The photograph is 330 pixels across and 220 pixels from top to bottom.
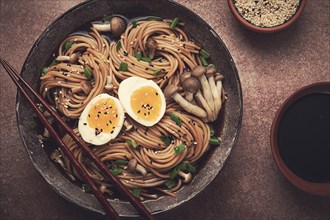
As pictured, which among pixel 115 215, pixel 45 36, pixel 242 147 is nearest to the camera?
pixel 115 215

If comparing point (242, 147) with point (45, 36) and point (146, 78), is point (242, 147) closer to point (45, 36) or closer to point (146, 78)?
point (146, 78)

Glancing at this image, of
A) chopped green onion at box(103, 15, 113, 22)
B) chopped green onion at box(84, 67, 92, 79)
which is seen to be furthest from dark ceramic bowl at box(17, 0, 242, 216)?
chopped green onion at box(84, 67, 92, 79)

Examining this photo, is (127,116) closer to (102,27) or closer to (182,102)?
(182,102)

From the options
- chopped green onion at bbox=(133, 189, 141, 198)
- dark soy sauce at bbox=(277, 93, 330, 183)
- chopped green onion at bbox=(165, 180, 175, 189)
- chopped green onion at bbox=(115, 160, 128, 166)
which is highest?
chopped green onion at bbox=(115, 160, 128, 166)

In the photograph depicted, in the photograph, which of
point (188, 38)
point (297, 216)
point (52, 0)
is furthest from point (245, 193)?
point (52, 0)

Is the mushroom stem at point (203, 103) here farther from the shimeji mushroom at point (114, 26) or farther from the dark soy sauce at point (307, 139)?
the shimeji mushroom at point (114, 26)

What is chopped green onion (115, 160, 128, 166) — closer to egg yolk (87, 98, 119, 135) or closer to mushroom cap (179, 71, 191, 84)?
egg yolk (87, 98, 119, 135)

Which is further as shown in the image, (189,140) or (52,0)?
(52,0)

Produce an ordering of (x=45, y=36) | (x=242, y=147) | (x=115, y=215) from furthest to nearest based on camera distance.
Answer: (x=242, y=147) → (x=45, y=36) → (x=115, y=215)
